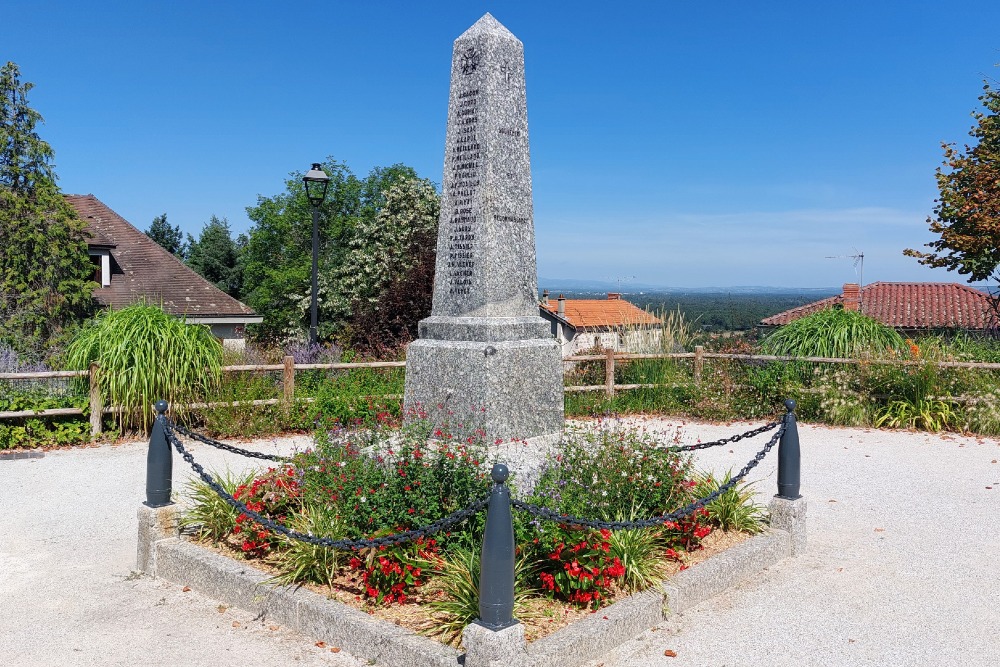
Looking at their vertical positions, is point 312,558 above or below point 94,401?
below

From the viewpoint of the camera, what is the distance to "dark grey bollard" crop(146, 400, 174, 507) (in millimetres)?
5441

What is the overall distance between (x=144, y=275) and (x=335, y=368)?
19.6m

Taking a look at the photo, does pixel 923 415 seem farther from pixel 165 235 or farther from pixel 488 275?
pixel 165 235

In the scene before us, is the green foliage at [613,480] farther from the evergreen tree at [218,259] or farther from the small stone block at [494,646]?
the evergreen tree at [218,259]

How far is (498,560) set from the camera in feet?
12.1

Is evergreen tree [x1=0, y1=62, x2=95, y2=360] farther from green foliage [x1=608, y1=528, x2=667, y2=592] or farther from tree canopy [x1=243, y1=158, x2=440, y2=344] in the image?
green foliage [x1=608, y1=528, x2=667, y2=592]

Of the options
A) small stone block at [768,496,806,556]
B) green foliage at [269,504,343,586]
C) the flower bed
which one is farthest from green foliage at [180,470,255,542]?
small stone block at [768,496,806,556]

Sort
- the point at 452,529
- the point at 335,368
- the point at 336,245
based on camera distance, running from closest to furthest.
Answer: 1. the point at 452,529
2. the point at 335,368
3. the point at 336,245

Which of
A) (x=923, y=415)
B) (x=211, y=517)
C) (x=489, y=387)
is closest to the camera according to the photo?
(x=211, y=517)

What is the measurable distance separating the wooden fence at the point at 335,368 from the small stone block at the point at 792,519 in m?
7.10

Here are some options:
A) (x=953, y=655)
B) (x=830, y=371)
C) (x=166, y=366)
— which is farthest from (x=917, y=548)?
(x=166, y=366)

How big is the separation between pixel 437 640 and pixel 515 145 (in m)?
4.11

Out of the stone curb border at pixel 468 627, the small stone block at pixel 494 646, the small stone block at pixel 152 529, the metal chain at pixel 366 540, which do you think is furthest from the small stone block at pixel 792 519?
the small stone block at pixel 152 529

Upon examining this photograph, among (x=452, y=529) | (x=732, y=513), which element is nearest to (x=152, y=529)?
(x=452, y=529)
